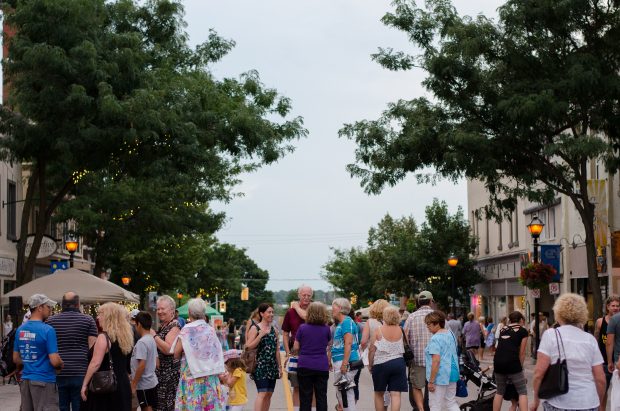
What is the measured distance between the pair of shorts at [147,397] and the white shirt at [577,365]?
638 cm

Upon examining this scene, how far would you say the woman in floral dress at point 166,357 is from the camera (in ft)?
47.9

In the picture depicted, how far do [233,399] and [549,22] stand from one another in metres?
14.5

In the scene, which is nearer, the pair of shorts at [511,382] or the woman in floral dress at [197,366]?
the woman in floral dress at [197,366]

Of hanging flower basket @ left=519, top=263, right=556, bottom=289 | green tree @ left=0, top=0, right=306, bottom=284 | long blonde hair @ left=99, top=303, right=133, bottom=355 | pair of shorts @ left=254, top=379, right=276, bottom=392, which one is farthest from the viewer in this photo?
hanging flower basket @ left=519, top=263, right=556, bottom=289

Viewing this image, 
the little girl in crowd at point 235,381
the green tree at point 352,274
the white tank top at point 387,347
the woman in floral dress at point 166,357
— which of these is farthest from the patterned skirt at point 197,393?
the green tree at point 352,274

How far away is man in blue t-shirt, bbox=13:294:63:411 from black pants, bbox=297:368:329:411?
3.44 m

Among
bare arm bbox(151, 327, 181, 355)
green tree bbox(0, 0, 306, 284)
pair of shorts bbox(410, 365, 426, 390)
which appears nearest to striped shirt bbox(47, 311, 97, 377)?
bare arm bbox(151, 327, 181, 355)

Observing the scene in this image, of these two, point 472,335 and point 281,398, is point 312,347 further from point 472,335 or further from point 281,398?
point 472,335

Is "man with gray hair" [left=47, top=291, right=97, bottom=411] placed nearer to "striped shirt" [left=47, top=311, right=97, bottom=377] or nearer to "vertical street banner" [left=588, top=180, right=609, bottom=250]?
"striped shirt" [left=47, top=311, right=97, bottom=377]

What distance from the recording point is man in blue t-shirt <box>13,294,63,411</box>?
13.9 metres

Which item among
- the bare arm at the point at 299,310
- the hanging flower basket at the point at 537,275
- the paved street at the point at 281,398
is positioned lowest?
the paved street at the point at 281,398

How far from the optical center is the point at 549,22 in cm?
2822

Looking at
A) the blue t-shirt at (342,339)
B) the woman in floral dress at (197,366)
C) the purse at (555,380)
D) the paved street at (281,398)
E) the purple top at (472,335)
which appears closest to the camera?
the purse at (555,380)

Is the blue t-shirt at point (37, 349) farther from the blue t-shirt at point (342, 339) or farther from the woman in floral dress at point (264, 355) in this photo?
the blue t-shirt at point (342, 339)
